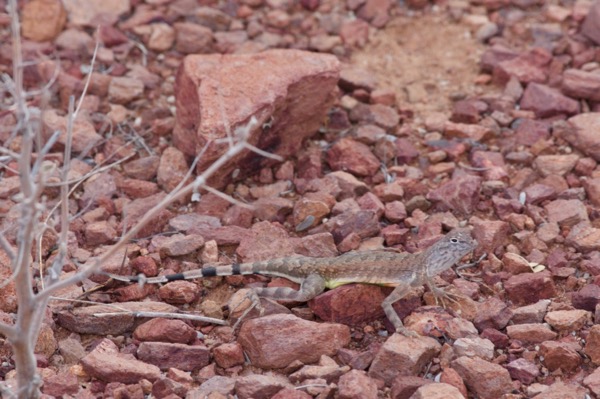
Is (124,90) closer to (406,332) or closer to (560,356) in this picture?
(406,332)

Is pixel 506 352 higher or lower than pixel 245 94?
lower

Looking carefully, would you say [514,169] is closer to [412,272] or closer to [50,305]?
[412,272]

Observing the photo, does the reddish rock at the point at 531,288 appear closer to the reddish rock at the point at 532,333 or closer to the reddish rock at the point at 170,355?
the reddish rock at the point at 532,333

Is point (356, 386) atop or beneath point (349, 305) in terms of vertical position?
atop

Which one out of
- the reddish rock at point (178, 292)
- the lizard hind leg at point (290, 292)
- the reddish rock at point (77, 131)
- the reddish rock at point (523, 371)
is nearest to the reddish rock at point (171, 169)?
the reddish rock at point (77, 131)

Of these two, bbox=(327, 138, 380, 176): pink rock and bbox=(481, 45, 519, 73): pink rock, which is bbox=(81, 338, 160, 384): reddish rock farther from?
bbox=(481, 45, 519, 73): pink rock

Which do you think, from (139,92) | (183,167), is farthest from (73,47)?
(183,167)

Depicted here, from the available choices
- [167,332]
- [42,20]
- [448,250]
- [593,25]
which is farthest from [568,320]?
[42,20]
